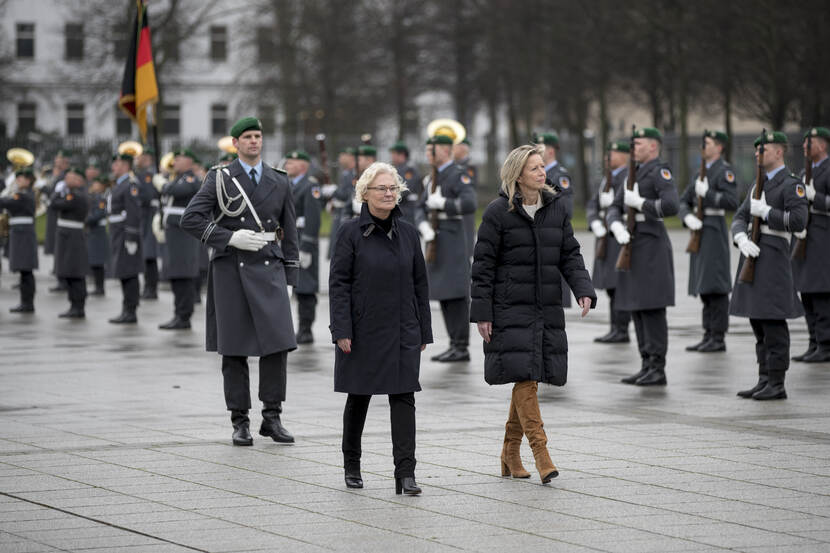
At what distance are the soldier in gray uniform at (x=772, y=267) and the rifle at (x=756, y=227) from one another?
1.1 inches

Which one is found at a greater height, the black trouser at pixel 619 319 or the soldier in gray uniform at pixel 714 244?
the soldier in gray uniform at pixel 714 244

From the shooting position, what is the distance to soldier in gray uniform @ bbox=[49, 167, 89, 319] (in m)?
18.8

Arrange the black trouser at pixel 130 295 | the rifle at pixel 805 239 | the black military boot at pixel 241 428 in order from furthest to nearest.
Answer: the black trouser at pixel 130 295
the rifle at pixel 805 239
the black military boot at pixel 241 428

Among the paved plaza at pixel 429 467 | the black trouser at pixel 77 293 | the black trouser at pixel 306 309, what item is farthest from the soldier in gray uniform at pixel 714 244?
the black trouser at pixel 77 293

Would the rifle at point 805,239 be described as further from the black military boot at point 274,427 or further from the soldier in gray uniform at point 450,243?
the black military boot at point 274,427

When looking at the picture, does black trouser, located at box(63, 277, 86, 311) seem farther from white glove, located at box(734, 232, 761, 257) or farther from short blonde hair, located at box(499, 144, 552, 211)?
short blonde hair, located at box(499, 144, 552, 211)

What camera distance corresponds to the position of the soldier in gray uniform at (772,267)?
440 inches

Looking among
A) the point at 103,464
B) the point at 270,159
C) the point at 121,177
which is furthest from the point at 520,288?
the point at 270,159

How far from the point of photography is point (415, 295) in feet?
26.3

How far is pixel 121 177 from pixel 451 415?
1046cm

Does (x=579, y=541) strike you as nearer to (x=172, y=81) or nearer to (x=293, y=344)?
(x=293, y=344)

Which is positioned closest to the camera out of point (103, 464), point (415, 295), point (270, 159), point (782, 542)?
point (782, 542)

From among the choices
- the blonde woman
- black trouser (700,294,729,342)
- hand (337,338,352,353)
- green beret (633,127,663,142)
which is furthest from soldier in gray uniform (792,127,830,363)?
hand (337,338,352,353)

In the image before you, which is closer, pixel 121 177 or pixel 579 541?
pixel 579 541
